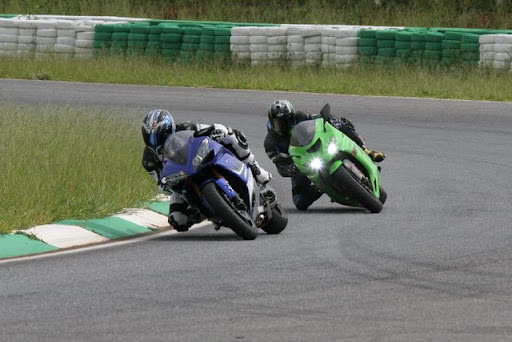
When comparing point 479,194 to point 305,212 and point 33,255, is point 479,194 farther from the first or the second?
point 33,255

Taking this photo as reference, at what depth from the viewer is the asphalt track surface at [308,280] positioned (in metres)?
7.09

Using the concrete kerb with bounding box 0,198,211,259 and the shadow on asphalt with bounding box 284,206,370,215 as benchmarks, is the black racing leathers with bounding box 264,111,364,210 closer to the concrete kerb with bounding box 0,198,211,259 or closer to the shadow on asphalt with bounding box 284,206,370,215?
the shadow on asphalt with bounding box 284,206,370,215

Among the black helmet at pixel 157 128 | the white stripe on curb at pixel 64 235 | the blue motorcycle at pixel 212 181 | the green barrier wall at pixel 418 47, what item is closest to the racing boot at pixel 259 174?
the blue motorcycle at pixel 212 181

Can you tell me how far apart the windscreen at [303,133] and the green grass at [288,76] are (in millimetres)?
11032

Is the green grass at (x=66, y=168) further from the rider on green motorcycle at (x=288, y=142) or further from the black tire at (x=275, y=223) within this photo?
the black tire at (x=275, y=223)

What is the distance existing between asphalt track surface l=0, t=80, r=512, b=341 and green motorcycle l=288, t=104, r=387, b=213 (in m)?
0.20

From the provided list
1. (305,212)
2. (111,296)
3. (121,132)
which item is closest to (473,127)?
(121,132)

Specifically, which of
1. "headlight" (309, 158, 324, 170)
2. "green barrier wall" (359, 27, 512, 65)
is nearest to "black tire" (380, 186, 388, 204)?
"headlight" (309, 158, 324, 170)

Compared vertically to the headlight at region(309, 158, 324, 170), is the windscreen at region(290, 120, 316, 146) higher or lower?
higher

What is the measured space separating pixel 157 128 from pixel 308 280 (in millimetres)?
2441

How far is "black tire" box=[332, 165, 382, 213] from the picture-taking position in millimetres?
11867

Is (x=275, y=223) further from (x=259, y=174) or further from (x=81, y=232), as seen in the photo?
(x=81, y=232)

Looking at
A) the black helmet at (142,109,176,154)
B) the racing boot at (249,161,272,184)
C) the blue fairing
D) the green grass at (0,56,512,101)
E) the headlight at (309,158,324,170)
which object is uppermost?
the black helmet at (142,109,176,154)

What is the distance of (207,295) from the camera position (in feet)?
26.3
